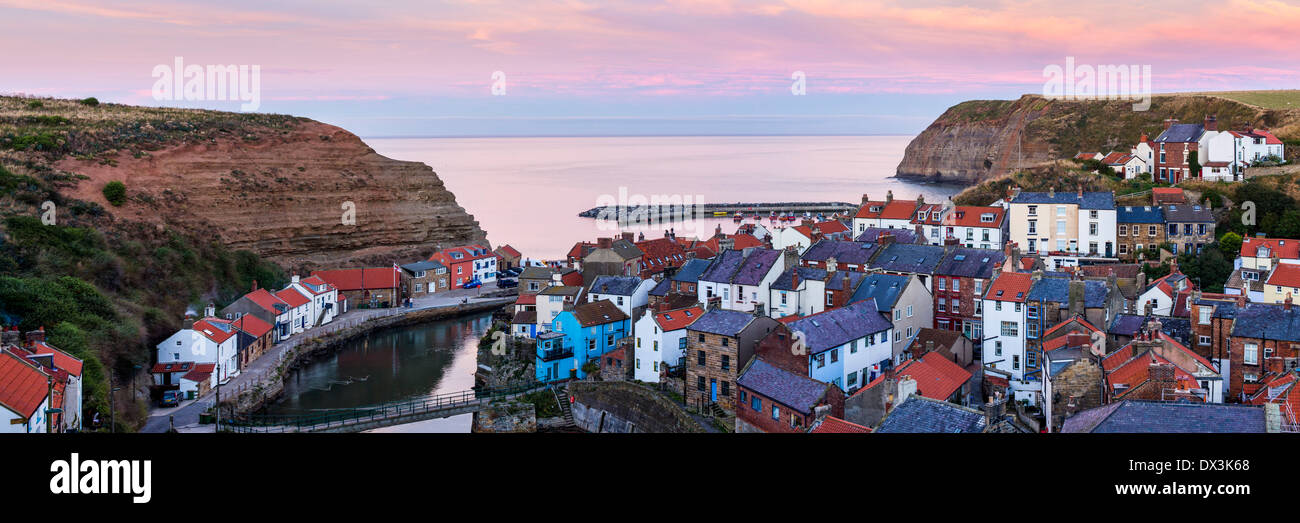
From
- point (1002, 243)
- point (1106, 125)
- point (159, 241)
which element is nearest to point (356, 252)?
point (159, 241)

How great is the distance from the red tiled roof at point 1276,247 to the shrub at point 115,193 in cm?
4513

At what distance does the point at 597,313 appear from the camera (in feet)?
93.4

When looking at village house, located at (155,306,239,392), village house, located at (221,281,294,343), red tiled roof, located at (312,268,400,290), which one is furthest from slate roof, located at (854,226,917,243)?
village house, located at (155,306,239,392)

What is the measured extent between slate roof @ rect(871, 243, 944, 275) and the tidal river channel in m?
13.4

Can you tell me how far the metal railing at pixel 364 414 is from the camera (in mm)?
22953

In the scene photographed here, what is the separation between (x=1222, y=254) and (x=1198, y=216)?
11.2ft

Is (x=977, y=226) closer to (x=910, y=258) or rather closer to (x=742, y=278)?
(x=910, y=258)

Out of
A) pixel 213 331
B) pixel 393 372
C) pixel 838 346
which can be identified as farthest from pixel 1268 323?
pixel 213 331

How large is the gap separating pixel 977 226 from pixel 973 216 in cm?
61

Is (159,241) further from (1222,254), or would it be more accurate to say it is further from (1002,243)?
(1222,254)

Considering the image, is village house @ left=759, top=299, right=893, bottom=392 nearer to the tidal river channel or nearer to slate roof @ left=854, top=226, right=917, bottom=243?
the tidal river channel

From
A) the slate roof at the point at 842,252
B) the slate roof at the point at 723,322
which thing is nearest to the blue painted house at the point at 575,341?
the slate roof at the point at 723,322

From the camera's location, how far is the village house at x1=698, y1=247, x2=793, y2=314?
95.0 ft
